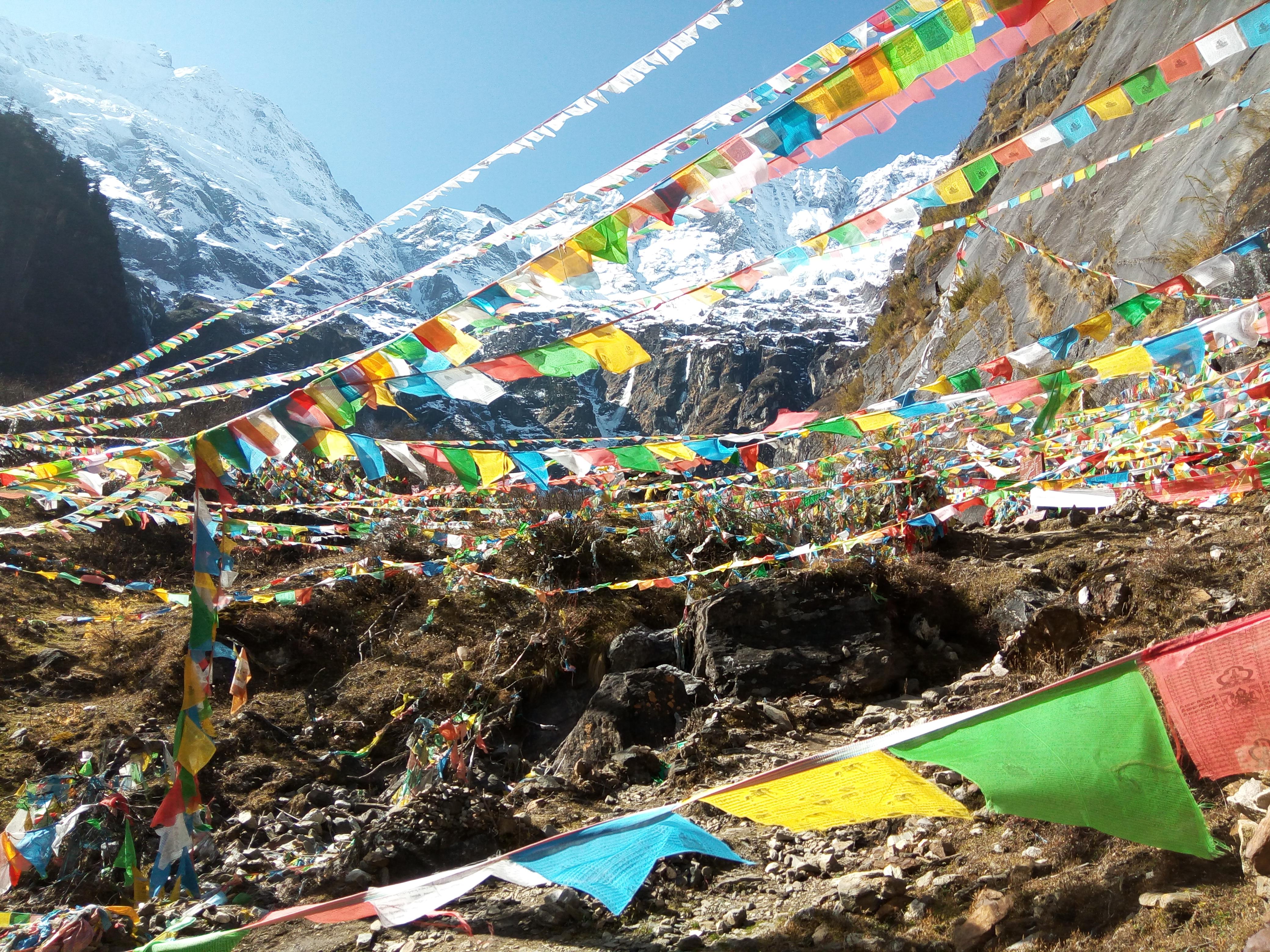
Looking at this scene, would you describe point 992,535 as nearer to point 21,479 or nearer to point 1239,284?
point 1239,284

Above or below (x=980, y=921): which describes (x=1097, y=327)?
above

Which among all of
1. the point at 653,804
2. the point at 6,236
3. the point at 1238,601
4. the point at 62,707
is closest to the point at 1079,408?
the point at 1238,601

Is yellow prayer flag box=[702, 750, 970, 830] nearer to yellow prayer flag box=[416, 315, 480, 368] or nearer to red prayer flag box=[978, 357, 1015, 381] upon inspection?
yellow prayer flag box=[416, 315, 480, 368]

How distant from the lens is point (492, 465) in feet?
13.9

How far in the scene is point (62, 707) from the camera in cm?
712

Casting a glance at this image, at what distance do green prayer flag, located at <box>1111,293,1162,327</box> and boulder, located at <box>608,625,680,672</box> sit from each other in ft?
15.1

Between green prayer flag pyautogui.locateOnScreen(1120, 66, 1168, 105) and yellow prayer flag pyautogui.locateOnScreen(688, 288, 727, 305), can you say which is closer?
green prayer flag pyautogui.locateOnScreen(1120, 66, 1168, 105)

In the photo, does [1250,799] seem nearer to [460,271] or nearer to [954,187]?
[954,187]

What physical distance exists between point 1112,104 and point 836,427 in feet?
6.94

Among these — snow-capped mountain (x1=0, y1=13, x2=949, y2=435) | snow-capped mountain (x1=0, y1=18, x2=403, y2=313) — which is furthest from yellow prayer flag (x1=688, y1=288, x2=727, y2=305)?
snow-capped mountain (x1=0, y1=18, x2=403, y2=313)

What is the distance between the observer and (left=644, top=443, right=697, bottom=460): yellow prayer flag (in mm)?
4652

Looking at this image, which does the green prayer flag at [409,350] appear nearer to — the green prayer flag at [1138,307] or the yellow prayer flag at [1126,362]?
the yellow prayer flag at [1126,362]

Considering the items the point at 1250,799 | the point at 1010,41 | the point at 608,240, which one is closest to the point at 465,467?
the point at 608,240

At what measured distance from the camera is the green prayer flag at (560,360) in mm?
3576
